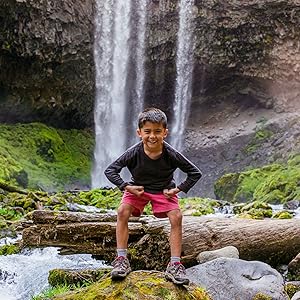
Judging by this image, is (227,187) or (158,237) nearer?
(158,237)

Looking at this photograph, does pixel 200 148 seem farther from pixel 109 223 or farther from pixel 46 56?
pixel 109 223

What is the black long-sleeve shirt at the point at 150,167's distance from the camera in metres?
4.42

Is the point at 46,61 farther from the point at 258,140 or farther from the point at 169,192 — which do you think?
the point at 169,192

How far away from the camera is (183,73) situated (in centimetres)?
3575

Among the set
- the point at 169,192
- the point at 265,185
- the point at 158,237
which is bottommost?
the point at 265,185

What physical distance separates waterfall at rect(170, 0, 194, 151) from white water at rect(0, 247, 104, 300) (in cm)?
2784

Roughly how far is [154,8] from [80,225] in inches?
1187

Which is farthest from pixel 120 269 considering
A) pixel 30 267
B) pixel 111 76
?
pixel 111 76

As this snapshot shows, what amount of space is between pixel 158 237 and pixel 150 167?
230 cm

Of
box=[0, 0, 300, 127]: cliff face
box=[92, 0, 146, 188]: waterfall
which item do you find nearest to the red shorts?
box=[0, 0, 300, 127]: cliff face

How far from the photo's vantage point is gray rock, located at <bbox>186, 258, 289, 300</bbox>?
4.79m

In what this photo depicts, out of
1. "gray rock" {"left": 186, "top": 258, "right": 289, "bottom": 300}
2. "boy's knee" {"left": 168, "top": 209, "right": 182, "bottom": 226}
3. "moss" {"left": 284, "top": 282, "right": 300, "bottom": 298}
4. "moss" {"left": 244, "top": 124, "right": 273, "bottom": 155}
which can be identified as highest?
"boy's knee" {"left": 168, "top": 209, "right": 182, "bottom": 226}

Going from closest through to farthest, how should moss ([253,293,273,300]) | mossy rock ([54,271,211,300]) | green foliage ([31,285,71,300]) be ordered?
mossy rock ([54,271,211,300])
moss ([253,293,273,300])
green foliage ([31,285,71,300])

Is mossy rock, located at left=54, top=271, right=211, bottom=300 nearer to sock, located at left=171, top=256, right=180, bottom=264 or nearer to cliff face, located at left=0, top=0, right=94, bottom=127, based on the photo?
sock, located at left=171, top=256, right=180, bottom=264
